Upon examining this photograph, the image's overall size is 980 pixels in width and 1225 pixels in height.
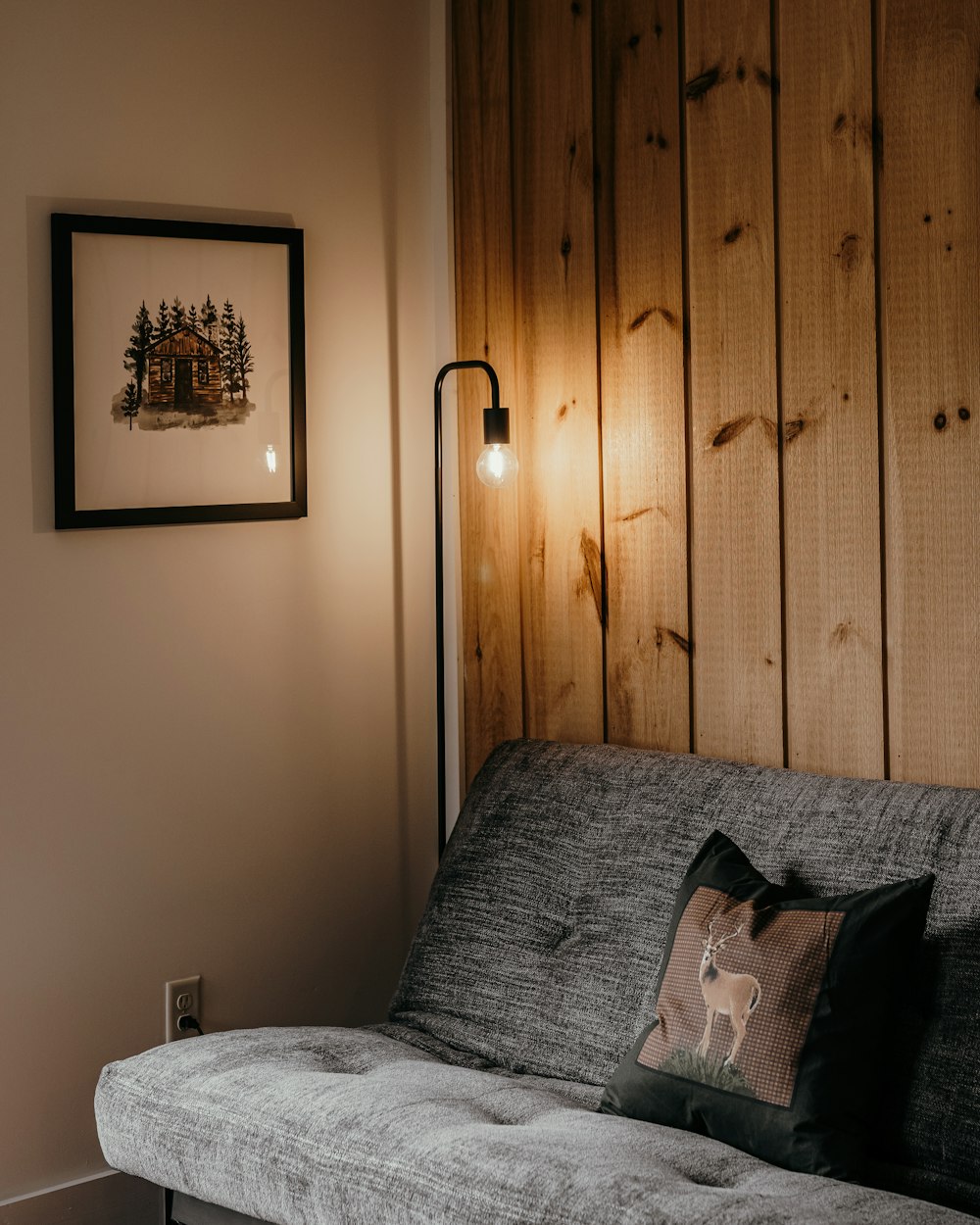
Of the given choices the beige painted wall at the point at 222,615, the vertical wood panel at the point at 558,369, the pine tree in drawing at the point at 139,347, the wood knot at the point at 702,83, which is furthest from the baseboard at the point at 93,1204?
the wood knot at the point at 702,83

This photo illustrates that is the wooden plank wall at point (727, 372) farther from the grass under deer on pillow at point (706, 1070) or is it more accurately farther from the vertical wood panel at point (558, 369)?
the grass under deer on pillow at point (706, 1070)

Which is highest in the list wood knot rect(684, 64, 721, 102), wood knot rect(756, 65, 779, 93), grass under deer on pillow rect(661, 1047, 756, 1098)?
wood knot rect(684, 64, 721, 102)

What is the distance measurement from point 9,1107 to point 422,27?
7.58 feet

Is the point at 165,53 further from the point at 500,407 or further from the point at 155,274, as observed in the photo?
the point at 500,407

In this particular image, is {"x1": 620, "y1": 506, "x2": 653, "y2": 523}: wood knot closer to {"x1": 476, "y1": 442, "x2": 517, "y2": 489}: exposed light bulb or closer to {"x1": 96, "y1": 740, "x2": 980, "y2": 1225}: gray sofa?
{"x1": 476, "y1": 442, "x2": 517, "y2": 489}: exposed light bulb

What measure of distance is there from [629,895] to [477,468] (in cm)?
88

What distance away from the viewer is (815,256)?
2271 millimetres

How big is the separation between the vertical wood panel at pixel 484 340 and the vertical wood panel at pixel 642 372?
0.85 ft

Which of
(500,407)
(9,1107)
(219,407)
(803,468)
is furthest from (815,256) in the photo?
(9,1107)

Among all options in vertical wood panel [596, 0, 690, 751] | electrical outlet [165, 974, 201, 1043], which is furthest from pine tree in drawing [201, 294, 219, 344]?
electrical outlet [165, 974, 201, 1043]

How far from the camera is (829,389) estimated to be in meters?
2.26

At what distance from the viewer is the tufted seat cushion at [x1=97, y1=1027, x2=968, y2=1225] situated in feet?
4.99

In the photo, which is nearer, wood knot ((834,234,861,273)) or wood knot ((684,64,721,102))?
wood knot ((834,234,861,273))

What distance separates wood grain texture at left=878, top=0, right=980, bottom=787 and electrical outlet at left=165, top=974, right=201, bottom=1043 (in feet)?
4.51
